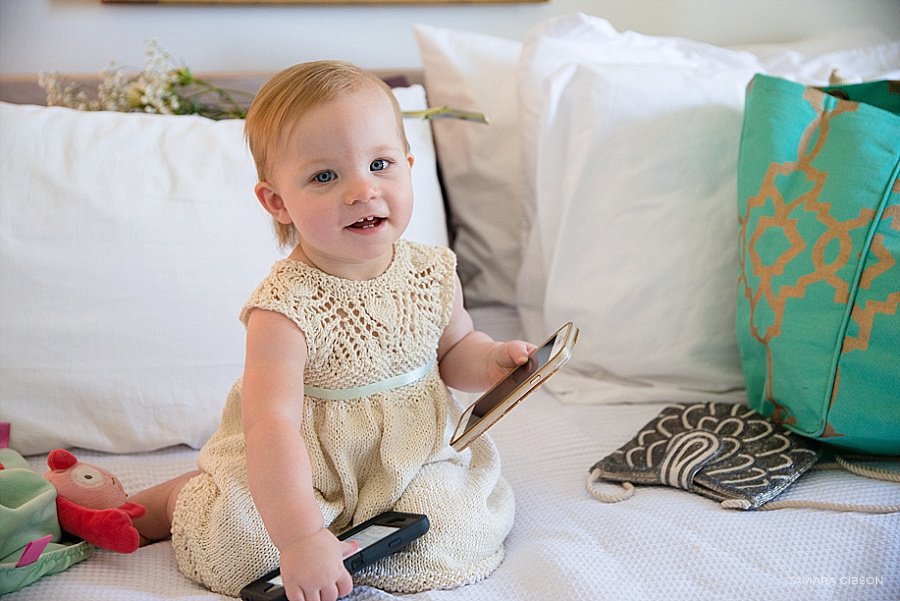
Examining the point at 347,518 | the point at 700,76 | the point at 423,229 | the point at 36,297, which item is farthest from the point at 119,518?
the point at 700,76

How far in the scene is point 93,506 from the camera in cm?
87

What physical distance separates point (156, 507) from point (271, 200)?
37 cm

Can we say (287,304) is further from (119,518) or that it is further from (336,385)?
(119,518)

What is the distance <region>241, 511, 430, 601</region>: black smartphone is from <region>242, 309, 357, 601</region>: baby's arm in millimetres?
20

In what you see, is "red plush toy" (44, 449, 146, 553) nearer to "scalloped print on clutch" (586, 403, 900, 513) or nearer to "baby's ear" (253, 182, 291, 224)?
"baby's ear" (253, 182, 291, 224)

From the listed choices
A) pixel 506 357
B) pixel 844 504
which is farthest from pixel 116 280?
pixel 844 504

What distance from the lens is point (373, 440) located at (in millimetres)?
865

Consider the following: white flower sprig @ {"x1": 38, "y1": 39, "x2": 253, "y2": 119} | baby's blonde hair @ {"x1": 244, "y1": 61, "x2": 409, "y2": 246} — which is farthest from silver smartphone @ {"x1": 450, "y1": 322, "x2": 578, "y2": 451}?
white flower sprig @ {"x1": 38, "y1": 39, "x2": 253, "y2": 119}

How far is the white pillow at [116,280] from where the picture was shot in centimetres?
105

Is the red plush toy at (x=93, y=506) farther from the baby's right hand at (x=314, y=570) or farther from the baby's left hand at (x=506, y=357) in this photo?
the baby's left hand at (x=506, y=357)

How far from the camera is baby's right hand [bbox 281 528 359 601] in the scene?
2.23 ft

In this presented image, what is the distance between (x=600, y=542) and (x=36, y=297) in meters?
0.77

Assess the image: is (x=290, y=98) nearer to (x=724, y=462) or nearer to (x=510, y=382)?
(x=510, y=382)

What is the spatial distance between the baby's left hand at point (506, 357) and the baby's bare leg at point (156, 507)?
355 millimetres
